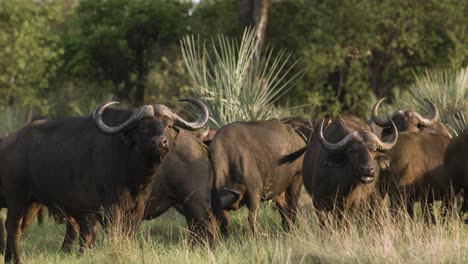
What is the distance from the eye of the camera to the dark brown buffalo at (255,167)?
1372 cm

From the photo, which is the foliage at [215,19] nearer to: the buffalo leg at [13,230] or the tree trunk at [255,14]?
the tree trunk at [255,14]

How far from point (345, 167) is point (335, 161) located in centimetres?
23

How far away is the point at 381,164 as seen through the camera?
39.7 ft

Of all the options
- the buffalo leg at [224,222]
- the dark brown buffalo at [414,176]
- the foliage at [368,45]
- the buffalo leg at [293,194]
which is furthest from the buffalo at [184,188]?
the foliage at [368,45]

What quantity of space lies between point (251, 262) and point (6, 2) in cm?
2487

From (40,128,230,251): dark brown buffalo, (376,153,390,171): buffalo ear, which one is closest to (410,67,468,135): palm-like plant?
(376,153,390,171): buffalo ear

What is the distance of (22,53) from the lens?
3234 centimetres

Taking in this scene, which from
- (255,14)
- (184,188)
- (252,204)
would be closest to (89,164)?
(184,188)

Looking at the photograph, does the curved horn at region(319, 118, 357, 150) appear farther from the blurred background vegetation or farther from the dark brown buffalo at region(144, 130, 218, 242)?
the blurred background vegetation

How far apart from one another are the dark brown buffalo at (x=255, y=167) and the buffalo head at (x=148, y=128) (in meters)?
2.79

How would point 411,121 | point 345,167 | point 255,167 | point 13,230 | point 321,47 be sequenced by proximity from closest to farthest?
point 13,230 < point 345,167 < point 255,167 < point 411,121 < point 321,47

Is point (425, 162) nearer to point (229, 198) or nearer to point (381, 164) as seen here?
point (381, 164)

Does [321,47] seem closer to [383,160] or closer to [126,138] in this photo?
[383,160]

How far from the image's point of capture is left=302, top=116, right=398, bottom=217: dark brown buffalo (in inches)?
461
